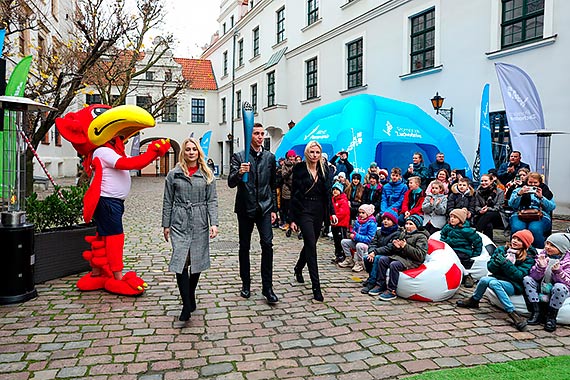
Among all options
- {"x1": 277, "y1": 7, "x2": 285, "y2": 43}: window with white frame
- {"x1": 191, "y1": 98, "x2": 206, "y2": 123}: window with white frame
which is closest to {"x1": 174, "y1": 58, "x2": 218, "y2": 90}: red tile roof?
{"x1": 191, "y1": 98, "x2": 206, "y2": 123}: window with white frame

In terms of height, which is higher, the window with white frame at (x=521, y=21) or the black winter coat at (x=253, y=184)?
the window with white frame at (x=521, y=21)

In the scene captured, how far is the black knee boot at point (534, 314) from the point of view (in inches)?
194

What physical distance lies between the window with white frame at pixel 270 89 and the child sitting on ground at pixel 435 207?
2088 centimetres

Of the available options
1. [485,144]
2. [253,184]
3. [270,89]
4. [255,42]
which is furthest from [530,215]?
[255,42]

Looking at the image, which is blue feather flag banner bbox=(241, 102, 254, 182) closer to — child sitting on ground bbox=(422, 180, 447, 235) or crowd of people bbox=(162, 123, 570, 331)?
crowd of people bbox=(162, 123, 570, 331)

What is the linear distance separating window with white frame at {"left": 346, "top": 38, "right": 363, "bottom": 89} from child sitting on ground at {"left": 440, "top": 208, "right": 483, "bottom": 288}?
1417 cm

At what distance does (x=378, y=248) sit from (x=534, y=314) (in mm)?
1883

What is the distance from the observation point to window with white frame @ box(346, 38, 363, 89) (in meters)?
20.0

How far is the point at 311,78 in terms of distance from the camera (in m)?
24.3

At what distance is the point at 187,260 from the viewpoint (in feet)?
16.0

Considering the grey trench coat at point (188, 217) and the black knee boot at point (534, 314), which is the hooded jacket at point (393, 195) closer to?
the black knee boot at point (534, 314)

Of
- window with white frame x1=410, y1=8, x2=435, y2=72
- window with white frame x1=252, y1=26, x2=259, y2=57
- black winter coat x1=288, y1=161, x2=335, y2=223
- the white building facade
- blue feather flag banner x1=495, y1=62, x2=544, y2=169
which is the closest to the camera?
black winter coat x1=288, y1=161, x2=335, y2=223

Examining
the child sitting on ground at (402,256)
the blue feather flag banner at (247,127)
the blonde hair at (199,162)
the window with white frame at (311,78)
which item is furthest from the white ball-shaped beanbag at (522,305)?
the window with white frame at (311,78)

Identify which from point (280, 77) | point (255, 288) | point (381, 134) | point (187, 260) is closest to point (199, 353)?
point (187, 260)
